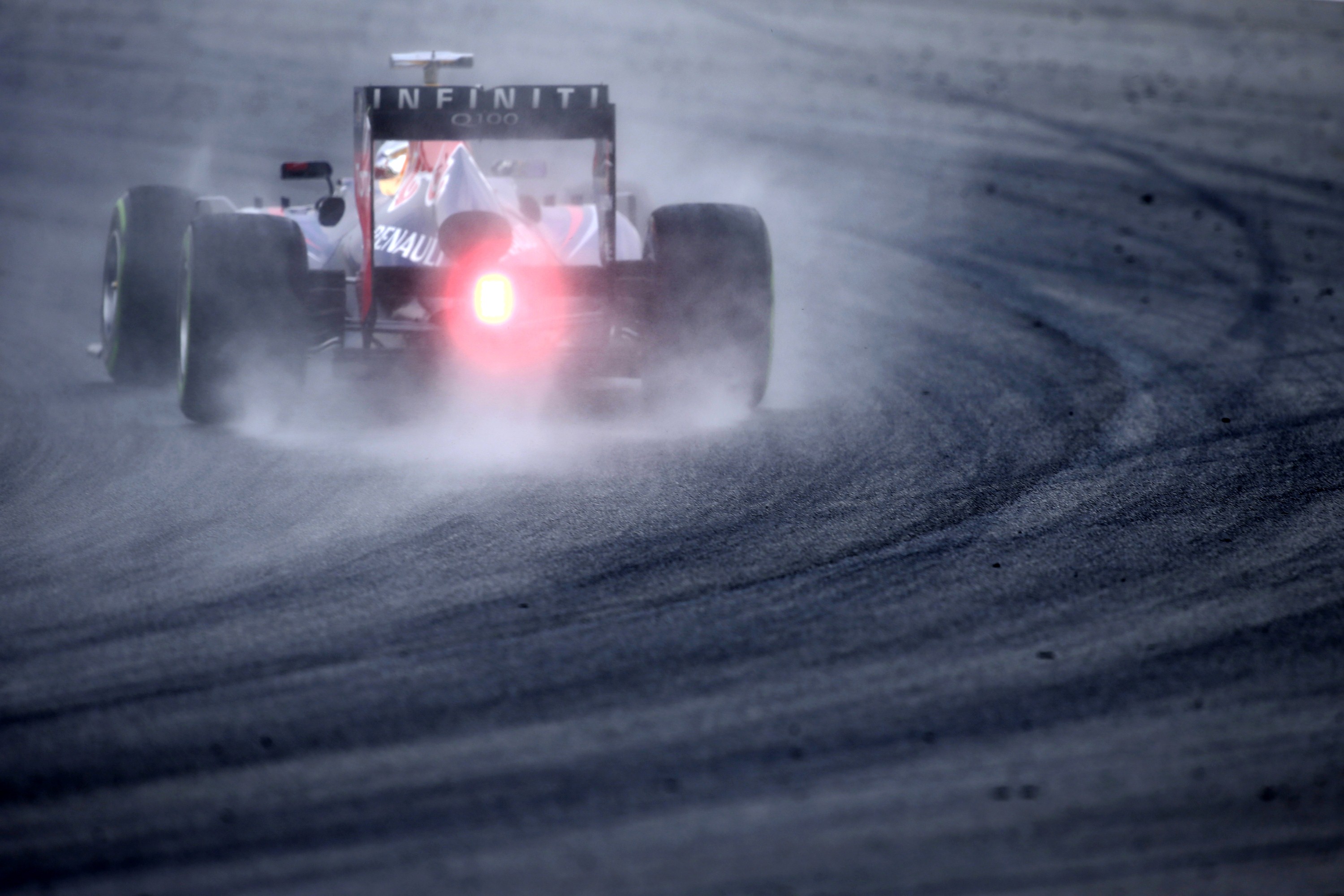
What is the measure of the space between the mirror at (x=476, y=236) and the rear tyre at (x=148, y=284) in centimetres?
224

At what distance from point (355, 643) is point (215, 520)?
5.54 feet

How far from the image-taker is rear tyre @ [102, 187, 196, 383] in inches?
363

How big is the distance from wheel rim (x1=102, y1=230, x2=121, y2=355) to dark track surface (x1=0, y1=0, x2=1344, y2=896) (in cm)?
34

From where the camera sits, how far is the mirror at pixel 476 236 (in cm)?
770

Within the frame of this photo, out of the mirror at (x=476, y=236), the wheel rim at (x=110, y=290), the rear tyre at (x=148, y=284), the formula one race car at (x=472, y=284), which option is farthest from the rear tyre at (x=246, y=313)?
the wheel rim at (x=110, y=290)

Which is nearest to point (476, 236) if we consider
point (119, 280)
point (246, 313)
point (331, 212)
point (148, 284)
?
point (246, 313)

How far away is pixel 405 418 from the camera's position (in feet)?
26.8

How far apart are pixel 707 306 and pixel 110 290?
13.3ft

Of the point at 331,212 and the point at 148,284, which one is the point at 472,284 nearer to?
the point at 331,212

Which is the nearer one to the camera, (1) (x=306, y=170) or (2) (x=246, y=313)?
(2) (x=246, y=313)

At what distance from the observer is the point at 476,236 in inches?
303

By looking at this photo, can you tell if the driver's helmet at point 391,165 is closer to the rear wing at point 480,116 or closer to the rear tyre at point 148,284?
the rear wing at point 480,116

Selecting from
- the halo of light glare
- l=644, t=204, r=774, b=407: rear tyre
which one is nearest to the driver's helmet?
the halo of light glare

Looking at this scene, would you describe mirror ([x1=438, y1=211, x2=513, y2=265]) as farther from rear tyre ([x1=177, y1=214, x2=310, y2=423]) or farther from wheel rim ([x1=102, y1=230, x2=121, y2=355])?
wheel rim ([x1=102, y1=230, x2=121, y2=355])
